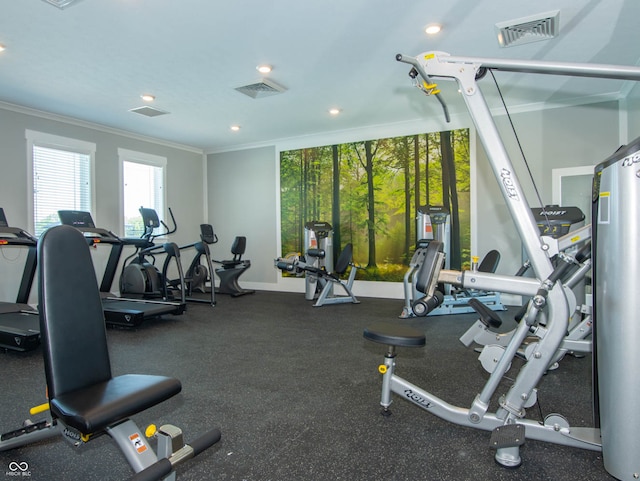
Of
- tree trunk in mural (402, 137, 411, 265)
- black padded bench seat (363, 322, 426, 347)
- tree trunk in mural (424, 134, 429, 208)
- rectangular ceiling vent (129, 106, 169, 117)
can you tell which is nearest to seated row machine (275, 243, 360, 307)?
tree trunk in mural (402, 137, 411, 265)

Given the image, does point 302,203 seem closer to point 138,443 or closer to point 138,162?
point 138,162

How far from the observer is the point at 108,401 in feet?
4.21

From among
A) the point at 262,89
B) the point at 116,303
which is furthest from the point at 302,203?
the point at 116,303

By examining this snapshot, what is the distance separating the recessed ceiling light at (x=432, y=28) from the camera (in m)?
3.24

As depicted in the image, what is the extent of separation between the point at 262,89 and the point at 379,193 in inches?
103

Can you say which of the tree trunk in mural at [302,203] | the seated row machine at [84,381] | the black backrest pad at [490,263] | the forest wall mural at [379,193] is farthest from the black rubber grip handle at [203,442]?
the tree trunk in mural at [302,203]

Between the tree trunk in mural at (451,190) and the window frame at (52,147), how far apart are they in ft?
17.6

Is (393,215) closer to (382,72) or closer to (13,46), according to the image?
(382,72)

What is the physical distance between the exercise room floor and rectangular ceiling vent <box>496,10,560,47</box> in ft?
8.99

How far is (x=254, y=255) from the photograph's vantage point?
297 inches

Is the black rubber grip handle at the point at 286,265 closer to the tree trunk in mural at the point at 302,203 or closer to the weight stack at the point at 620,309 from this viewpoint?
the tree trunk in mural at the point at 302,203

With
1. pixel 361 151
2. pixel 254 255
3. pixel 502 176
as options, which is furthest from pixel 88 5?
pixel 254 255

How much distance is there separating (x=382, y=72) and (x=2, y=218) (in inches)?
171

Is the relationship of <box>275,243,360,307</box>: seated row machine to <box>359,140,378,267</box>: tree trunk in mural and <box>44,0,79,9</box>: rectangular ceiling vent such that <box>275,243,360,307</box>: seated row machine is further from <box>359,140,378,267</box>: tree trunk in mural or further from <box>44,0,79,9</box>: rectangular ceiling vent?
<box>44,0,79,9</box>: rectangular ceiling vent
